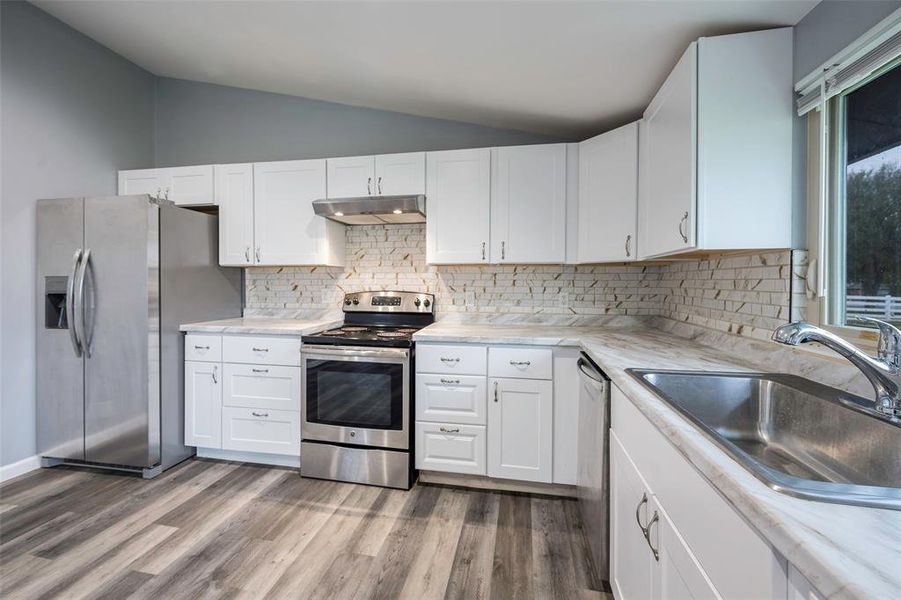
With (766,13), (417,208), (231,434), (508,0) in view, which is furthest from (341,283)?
(766,13)

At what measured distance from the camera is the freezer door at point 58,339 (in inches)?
98.8

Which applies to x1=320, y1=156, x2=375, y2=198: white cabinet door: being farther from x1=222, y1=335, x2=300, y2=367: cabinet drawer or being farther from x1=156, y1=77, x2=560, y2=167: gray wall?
x1=222, y1=335, x2=300, y2=367: cabinet drawer

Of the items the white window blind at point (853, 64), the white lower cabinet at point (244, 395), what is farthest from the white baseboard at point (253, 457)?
the white window blind at point (853, 64)

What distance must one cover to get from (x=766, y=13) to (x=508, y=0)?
0.92 meters

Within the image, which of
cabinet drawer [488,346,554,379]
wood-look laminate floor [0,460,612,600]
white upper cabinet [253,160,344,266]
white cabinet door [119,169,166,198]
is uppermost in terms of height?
white cabinet door [119,169,166,198]

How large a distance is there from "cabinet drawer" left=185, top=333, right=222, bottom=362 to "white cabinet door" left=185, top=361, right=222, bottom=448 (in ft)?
0.13

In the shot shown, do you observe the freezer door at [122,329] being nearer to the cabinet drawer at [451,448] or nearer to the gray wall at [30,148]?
the gray wall at [30,148]

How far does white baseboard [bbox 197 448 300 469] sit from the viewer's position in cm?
262

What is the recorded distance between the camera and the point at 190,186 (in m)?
2.95

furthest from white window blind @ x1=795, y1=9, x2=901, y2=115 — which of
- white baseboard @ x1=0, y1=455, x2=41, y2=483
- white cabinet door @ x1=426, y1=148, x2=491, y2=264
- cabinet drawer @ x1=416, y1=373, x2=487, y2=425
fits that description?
white baseboard @ x1=0, y1=455, x2=41, y2=483

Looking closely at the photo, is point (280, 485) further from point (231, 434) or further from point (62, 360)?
point (62, 360)

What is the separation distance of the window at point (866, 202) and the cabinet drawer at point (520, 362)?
1.16 meters

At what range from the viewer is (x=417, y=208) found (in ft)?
8.25

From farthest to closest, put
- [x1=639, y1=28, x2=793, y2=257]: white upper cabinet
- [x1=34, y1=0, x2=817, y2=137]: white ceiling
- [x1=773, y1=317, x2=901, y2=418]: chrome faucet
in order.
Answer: [x1=34, y1=0, x2=817, y2=137]: white ceiling
[x1=639, y1=28, x2=793, y2=257]: white upper cabinet
[x1=773, y1=317, x2=901, y2=418]: chrome faucet
